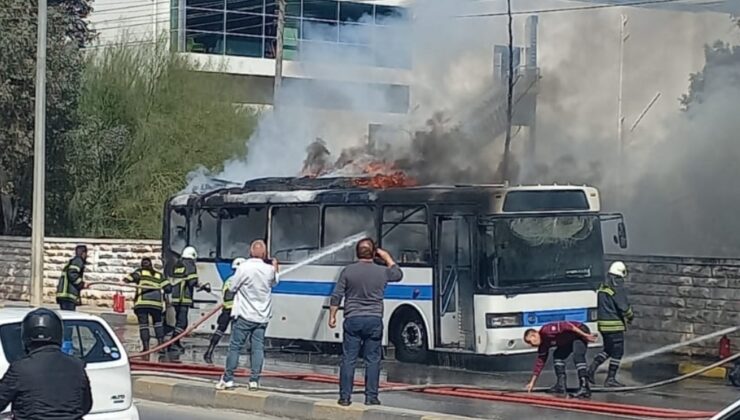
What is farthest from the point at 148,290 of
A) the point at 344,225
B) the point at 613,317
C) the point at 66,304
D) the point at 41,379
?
the point at 41,379

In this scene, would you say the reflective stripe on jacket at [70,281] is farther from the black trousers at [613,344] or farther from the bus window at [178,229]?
the black trousers at [613,344]

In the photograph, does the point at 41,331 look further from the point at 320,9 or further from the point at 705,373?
the point at 320,9

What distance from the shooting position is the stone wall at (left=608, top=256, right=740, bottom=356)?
19375 mm

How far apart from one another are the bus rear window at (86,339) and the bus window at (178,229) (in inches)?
482

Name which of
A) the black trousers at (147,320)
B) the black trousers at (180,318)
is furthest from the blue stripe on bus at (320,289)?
the black trousers at (147,320)

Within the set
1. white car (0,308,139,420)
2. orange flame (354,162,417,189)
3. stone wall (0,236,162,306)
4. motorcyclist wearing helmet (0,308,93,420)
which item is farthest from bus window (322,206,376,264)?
motorcyclist wearing helmet (0,308,93,420)

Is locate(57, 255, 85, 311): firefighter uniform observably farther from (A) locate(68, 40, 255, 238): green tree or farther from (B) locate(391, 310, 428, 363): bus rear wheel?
(A) locate(68, 40, 255, 238): green tree

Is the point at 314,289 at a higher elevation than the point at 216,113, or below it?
below

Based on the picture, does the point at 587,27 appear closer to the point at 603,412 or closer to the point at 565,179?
the point at 565,179

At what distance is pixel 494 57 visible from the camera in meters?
30.3

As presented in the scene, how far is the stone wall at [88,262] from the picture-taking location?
2889cm

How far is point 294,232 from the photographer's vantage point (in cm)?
2061

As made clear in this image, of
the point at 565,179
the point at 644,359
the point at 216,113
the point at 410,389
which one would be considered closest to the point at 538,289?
the point at 644,359

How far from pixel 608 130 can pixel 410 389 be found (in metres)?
16.6
